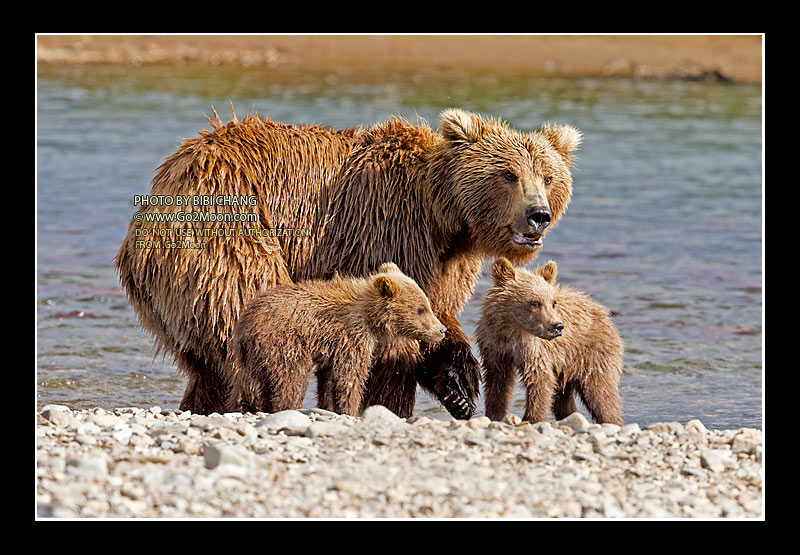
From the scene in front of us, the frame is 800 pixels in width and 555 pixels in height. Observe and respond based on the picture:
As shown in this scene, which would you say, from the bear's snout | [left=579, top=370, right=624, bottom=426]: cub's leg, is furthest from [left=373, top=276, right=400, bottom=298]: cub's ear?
[left=579, top=370, right=624, bottom=426]: cub's leg

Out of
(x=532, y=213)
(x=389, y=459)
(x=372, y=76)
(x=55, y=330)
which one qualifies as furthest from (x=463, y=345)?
(x=372, y=76)

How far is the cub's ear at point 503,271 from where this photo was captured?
7473mm

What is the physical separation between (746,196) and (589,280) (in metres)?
4.91

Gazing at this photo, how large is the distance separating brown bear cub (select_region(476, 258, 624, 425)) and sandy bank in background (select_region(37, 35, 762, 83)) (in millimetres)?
12503

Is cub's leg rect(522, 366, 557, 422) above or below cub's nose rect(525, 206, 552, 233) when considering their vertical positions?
below

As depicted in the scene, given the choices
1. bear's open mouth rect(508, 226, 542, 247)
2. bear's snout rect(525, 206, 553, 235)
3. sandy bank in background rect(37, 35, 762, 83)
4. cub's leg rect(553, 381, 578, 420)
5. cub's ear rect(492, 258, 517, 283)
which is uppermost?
sandy bank in background rect(37, 35, 762, 83)

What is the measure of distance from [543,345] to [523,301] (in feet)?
1.01

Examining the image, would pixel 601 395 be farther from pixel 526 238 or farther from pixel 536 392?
pixel 526 238

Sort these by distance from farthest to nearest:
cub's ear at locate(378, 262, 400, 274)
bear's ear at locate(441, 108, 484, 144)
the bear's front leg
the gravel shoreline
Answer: the bear's front leg
bear's ear at locate(441, 108, 484, 144)
cub's ear at locate(378, 262, 400, 274)
the gravel shoreline

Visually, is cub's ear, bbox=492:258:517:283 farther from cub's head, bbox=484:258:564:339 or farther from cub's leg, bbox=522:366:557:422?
cub's leg, bbox=522:366:557:422

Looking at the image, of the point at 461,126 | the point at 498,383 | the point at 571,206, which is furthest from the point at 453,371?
the point at 571,206

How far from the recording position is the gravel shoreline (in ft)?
17.8

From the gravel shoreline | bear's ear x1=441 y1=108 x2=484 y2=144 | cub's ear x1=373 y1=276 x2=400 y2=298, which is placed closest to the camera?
the gravel shoreline

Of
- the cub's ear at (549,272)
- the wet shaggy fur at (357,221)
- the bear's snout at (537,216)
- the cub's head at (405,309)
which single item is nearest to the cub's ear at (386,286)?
the cub's head at (405,309)
